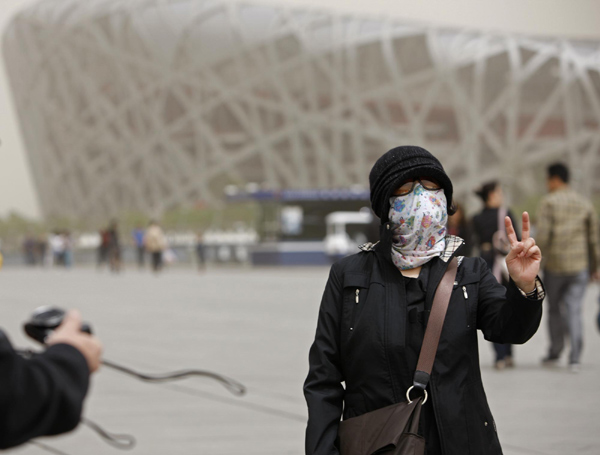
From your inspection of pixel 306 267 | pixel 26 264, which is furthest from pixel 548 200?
A: pixel 26 264

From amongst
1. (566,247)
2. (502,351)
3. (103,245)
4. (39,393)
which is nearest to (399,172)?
(39,393)

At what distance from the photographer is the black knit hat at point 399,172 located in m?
2.72

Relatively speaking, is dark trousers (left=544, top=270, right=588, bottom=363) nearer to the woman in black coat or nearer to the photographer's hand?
the woman in black coat

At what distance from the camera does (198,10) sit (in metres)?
66.5

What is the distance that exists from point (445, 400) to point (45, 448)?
3236mm

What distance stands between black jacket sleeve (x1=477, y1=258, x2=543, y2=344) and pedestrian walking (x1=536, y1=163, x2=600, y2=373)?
546cm

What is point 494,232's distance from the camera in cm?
801

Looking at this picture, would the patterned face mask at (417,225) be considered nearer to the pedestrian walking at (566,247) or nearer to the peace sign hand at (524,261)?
the peace sign hand at (524,261)

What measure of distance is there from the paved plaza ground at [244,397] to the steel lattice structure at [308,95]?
2044 inches

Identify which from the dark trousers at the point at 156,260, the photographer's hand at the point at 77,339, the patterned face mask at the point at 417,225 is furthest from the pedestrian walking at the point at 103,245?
the photographer's hand at the point at 77,339

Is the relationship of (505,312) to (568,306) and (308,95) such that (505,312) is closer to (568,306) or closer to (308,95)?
(568,306)

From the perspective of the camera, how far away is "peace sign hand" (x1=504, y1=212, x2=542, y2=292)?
104 inches

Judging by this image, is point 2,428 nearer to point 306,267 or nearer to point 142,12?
point 306,267

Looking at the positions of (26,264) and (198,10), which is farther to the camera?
(198,10)
